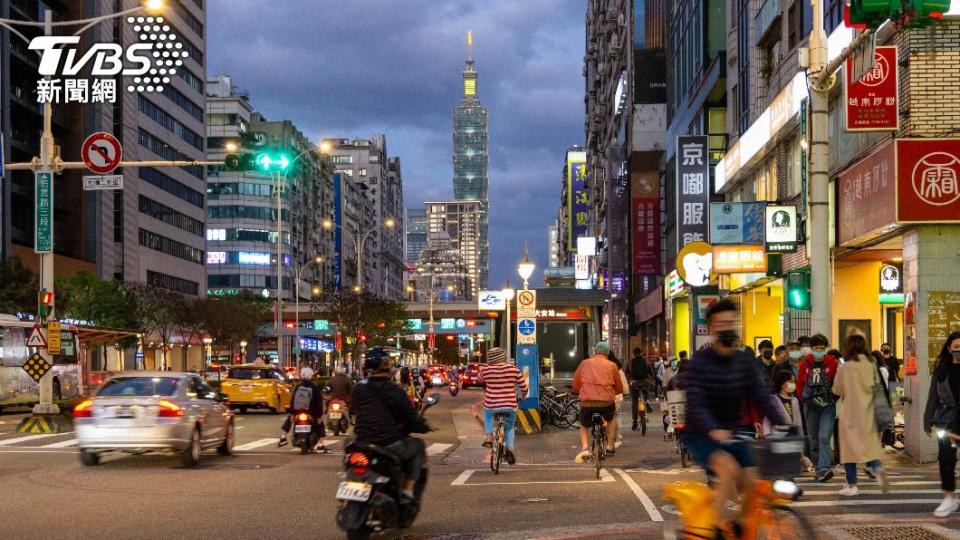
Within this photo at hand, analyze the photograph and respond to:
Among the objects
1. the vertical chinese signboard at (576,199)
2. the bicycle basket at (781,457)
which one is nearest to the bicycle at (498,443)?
the bicycle basket at (781,457)

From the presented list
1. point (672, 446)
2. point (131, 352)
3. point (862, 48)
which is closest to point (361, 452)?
point (862, 48)

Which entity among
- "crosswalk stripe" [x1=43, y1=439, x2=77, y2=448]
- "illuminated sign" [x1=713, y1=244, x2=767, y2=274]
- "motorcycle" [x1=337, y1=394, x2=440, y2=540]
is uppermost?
"illuminated sign" [x1=713, y1=244, x2=767, y2=274]

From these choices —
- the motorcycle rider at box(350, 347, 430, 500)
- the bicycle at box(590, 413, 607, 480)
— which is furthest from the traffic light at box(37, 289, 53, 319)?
the motorcycle rider at box(350, 347, 430, 500)

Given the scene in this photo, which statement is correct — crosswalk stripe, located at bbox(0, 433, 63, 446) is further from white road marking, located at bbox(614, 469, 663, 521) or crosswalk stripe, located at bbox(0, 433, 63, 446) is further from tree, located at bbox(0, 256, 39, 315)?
tree, located at bbox(0, 256, 39, 315)

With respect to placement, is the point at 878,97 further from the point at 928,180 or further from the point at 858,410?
the point at 858,410

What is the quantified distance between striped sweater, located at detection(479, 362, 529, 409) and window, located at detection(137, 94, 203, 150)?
263 ft

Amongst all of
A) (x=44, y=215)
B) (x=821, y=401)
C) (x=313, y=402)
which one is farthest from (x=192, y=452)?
(x=44, y=215)

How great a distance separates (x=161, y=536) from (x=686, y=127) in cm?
4264

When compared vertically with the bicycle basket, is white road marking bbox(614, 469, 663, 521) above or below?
below

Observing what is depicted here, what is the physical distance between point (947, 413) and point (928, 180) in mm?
8006

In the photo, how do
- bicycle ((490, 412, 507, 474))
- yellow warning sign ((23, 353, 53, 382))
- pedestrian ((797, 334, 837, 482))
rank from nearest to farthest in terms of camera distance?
pedestrian ((797, 334, 837, 482)), bicycle ((490, 412, 507, 474)), yellow warning sign ((23, 353, 53, 382))

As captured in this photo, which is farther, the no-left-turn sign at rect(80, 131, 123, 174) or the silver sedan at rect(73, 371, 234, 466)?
the no-left-turn sign at rect(80, 131, 123, 174)

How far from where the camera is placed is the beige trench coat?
45.1 ft

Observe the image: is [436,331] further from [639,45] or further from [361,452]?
[361,452]
